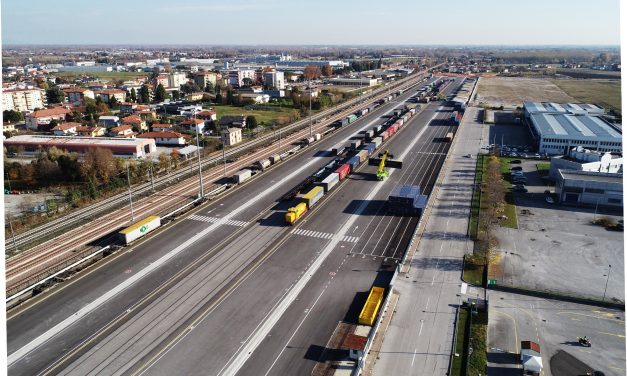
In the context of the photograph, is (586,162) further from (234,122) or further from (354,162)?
(234,122)

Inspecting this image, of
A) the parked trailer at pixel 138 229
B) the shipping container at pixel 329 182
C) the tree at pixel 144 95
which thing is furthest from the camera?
the tree at pixel 144 95

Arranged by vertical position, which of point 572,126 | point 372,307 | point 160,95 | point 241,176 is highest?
point 160,95

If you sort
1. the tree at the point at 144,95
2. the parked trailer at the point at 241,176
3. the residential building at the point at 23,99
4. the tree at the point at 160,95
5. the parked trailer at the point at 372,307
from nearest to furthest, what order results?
the parked trailer at the point at 372,307 < the parked trailer at the point at 241,176 < the residential building at the point at 23,99 < the tree at the point at 144,95 < the tree at the point at 160,95

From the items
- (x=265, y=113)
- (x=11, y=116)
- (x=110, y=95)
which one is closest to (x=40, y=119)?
(x=11, y=116)

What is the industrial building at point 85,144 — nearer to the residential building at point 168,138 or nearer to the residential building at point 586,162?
the residential building at point 168,138

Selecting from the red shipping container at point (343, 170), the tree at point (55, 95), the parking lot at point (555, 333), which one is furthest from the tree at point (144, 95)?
the parking lot at point (555, 333)

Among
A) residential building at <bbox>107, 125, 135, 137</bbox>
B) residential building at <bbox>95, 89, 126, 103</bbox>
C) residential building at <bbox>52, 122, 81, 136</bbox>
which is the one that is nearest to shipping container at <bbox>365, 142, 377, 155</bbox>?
residential building at <bbox>107, 125, 135, 137</bbox>

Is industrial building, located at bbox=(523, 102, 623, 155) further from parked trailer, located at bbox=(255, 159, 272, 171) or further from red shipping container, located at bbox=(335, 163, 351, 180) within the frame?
parked trailer, located at bbox=(255, 159, 272, 171)
